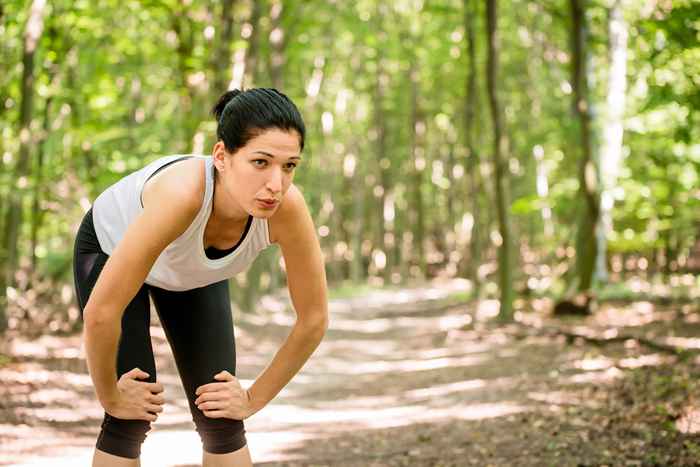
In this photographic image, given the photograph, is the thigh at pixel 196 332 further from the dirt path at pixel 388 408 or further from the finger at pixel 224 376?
the dirt path at pixel 388 408

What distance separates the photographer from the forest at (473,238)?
281 inches

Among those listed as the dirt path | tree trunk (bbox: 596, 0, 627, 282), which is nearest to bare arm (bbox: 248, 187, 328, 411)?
the dirt path

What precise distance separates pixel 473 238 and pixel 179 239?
1978 centimetres

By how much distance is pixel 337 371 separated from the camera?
1363 centimetres

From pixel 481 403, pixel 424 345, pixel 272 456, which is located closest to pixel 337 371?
pixel 424 345

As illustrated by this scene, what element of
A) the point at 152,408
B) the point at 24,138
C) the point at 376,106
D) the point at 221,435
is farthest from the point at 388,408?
the point at 376,106

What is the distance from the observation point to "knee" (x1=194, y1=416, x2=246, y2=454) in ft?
10.6

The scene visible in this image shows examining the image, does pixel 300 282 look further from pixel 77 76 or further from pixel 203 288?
pixel 77 76

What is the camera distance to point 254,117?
2.71m

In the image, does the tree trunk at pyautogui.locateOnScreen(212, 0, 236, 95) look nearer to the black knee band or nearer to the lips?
the black knee band

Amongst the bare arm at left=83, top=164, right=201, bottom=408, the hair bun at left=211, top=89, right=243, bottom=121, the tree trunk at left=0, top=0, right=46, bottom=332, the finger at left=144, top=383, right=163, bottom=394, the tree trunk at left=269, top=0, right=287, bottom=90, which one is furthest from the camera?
the tree trunk at left=269, top=0, right=287, bottom=90

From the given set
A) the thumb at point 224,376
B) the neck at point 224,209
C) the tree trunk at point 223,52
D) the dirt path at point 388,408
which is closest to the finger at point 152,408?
the thumb at point 224,376

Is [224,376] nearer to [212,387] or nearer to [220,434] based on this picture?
[212,387]

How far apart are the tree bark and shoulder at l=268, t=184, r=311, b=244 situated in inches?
538
